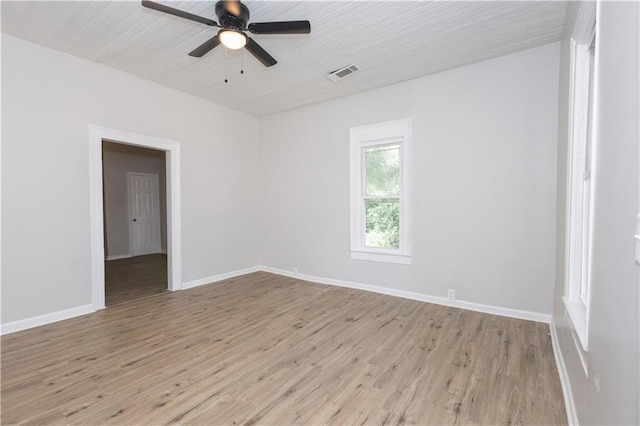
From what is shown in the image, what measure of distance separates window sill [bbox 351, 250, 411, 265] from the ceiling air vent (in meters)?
2.51

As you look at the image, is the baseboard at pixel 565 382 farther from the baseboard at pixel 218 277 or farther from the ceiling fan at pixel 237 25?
the baseboard at pixel 218 277

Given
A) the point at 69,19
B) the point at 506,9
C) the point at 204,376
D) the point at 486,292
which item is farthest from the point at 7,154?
the point at 486,292

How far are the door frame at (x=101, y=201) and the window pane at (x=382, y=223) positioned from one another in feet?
9.48

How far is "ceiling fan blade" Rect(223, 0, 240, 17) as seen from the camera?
2.22 meters

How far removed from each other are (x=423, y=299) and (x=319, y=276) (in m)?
1.74

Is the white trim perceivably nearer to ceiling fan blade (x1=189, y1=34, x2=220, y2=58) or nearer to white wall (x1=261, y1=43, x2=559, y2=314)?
white wall (x1=261, y1=43, x2=559, y2=314)

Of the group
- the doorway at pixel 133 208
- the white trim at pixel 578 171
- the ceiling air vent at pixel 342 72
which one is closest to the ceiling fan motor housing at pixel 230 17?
the ceiling air vent at pixel 342 72

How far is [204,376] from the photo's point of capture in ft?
7.39

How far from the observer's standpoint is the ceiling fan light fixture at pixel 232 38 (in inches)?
96.7

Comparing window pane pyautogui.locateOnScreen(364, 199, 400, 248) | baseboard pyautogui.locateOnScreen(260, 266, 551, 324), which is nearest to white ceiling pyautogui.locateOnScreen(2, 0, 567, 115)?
window pane pyautogui.locateOnScreen(364, 199, 400, 248)

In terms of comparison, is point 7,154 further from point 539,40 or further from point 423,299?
point 539,40

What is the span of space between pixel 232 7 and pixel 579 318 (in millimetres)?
3147

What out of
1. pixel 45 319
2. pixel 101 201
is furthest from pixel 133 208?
pixel 45 319

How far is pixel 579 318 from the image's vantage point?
175 cm
